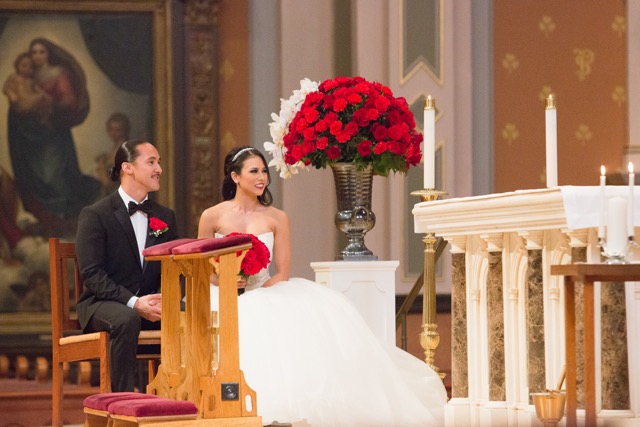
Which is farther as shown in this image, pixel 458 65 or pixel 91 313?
pixel 458 65

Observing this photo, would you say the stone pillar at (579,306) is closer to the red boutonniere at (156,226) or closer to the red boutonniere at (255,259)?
the red boutonniere at (255,259)

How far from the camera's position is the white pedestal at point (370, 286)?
19.7 feet

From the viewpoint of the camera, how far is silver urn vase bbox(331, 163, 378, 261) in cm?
607

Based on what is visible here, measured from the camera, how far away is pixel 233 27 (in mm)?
9094

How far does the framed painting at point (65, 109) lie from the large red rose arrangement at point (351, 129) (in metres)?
2.98

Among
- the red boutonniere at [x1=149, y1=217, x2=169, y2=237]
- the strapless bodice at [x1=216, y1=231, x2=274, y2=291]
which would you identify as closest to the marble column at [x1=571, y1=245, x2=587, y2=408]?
the strapless bodice at [x1=216, y1=231, x2=274, y2=291]

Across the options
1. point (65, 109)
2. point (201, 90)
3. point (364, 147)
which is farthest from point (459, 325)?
point (65, 109)

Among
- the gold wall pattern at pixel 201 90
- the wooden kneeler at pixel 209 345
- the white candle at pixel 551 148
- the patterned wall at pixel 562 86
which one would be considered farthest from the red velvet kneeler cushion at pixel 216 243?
the patterned wall at pixel 562 86

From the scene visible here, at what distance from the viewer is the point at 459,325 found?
527cm

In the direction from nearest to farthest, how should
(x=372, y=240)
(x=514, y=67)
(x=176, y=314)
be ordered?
(x=176, y=314)
(x=372, y=240)
(x=514, y=67)

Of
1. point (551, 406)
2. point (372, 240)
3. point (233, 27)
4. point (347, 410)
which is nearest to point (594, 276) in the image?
point (551, 406)

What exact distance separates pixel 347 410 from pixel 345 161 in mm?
1357

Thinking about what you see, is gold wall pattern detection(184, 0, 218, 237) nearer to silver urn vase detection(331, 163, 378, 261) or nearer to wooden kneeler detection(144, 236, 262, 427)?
silver urn vase detection(331, 163, 378, 261)

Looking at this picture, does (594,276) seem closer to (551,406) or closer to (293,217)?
(551,406)
